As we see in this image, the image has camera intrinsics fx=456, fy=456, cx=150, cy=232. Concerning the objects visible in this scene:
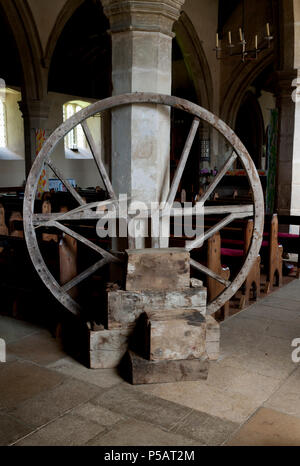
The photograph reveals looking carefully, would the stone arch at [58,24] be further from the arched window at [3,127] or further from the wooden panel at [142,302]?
the wooden panel at [142,302]

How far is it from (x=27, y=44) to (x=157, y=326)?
9.90 m

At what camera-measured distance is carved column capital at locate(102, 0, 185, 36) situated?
3557mm

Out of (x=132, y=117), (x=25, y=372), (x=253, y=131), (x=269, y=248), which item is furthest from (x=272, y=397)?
(x=253, y=131)

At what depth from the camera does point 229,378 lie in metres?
3.11

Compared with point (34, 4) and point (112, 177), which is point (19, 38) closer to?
point (34, 4)

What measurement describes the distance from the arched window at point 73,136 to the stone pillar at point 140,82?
1425 cm

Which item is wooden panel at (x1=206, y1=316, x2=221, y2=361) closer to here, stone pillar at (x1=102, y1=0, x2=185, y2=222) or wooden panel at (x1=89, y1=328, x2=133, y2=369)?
wooden panel at (x1=89, y1=328, x2=133, y2=369)

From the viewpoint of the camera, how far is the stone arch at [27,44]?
10383 mm

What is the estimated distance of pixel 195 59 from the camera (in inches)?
533

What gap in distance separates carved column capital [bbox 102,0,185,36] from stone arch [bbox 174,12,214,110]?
1011 cm

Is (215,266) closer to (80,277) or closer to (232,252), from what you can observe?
(232,252)

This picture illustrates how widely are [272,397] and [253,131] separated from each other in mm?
18872

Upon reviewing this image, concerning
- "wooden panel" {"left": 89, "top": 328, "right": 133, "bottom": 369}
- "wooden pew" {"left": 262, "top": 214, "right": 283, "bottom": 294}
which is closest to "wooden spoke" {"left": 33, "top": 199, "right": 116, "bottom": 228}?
"wooden panel" {"left": 89, "top": 328, "right": 133, "bottom": 369}

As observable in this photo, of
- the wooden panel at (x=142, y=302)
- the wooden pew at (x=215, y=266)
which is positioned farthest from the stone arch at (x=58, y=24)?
the wooden panel at (x=142, y=302)
